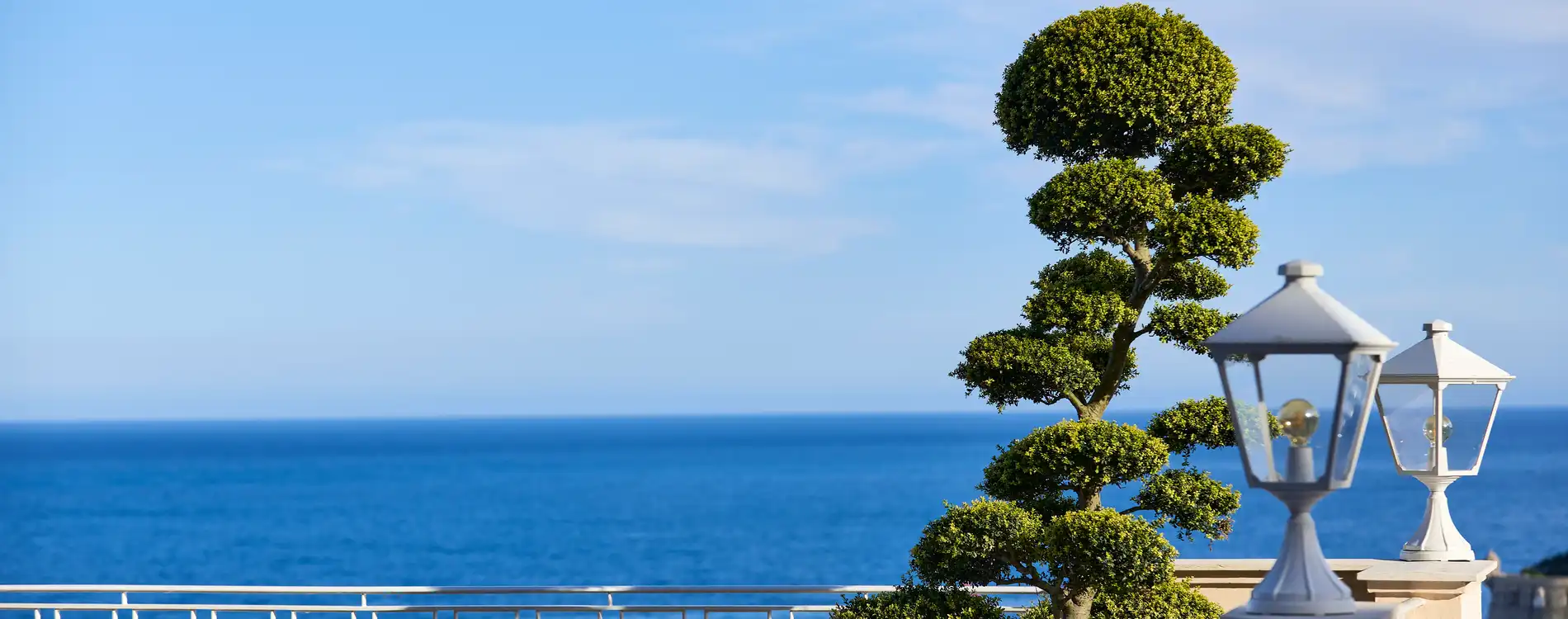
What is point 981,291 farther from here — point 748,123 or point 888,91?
point 748,123

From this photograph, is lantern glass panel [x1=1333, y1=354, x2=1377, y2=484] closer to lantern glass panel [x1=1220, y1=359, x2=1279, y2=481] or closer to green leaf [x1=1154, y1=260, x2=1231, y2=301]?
lantern glass panel [x1=1220, y1=359, x2=1279, y2=481]

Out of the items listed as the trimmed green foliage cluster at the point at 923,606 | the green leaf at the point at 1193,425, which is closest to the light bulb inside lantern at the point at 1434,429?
the green leaf at the point at 1193,425

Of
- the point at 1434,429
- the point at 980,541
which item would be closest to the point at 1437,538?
the point at 1434,429

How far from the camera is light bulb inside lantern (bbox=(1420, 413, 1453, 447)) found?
6.52 m

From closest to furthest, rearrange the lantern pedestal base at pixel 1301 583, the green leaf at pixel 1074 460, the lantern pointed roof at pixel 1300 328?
the lantern pointed roof at pixel 1300 328 < the lantern pedestal base at pixel 1301 583 < the green leaf at pixel 1074 460

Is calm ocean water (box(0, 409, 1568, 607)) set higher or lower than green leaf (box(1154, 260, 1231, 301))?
lower

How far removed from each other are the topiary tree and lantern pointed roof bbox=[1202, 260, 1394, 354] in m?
2.07

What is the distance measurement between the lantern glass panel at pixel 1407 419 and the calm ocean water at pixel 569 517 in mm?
22461

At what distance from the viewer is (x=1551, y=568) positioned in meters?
3.38

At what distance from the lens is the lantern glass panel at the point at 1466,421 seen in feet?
21.1

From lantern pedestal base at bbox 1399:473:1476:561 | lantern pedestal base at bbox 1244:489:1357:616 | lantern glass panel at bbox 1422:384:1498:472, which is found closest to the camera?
lantern pedestal base at bbox 1244:489:1357:616

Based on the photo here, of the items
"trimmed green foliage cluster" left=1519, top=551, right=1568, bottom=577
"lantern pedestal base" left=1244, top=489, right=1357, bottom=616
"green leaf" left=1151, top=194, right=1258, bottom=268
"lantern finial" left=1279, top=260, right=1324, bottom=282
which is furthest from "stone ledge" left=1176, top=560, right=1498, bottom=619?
"trimmed green foliage cluster" left=1519, top=551, right=1568, bottom=577

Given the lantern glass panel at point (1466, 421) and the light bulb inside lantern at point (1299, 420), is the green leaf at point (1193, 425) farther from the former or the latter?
the light bulb inside lantern at point (1299, 420)

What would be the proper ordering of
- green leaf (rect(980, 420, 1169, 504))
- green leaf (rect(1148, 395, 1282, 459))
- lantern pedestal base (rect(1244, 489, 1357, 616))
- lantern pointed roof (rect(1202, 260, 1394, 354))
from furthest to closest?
1. green leaf (rect(1148, 395, 1282, 459))
2. green leaf (rect(980, 420, 1169, 504))
3. lantern pedestal base (rect(1244, 489, 1357, 616))
4. lantern pointed roof (rect(1202, 260, 1394, 354))
